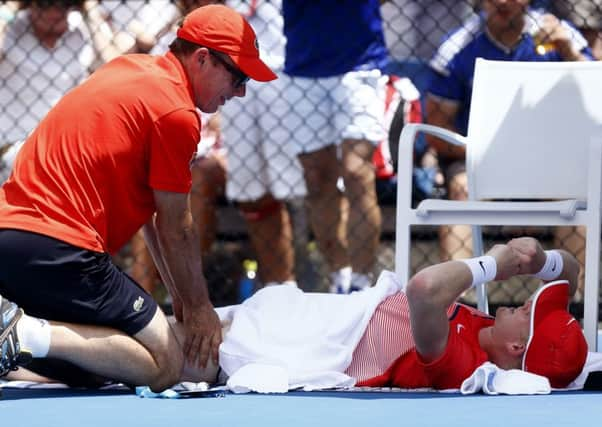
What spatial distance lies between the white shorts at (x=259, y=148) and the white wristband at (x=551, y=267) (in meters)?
2.14

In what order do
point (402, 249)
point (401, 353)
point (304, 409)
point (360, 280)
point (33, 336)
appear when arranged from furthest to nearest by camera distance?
point (360, 280), point (402, 249), point (401, 353), point (33, 336), point (304, 409)

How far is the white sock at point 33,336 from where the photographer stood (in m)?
3.36

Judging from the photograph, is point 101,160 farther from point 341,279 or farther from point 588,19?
point 588,19

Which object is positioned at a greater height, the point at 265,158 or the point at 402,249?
the point at 265,158

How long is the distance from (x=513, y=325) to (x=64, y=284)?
49.6 inches

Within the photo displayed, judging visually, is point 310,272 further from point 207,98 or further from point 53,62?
point 207,98

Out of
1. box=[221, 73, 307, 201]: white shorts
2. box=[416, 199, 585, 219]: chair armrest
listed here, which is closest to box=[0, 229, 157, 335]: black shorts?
box=[416, 199, 585, 219]: chair armrest

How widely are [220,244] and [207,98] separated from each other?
2.59 m

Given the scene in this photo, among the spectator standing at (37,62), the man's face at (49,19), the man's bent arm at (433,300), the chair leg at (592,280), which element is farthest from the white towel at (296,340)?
the man's face at (49,19)

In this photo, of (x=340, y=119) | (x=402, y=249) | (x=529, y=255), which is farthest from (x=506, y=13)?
(x=529, y=255)

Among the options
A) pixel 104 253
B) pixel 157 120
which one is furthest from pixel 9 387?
pixel 157 120

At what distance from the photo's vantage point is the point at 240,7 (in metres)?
5.73

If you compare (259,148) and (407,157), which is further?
(259,148)

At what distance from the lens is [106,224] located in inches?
140
